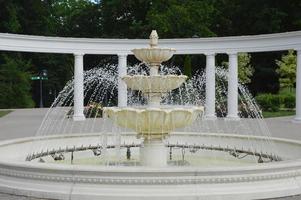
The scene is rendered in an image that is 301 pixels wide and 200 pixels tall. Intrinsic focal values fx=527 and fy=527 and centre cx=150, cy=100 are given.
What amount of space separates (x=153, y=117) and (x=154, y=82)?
1240 millimetres

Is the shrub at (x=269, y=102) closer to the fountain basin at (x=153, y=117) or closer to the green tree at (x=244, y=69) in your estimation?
the green tree at (x=244, y=69)

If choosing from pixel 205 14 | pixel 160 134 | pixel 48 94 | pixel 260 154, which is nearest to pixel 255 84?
pixel 205 14

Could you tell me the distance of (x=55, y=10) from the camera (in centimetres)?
8306

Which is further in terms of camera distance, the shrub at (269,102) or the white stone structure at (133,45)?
the shrub at (269,102)

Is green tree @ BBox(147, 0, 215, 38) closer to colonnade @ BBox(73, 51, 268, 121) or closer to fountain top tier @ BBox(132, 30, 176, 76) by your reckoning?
colonnade @ BBox(73, 51, 268, 121)

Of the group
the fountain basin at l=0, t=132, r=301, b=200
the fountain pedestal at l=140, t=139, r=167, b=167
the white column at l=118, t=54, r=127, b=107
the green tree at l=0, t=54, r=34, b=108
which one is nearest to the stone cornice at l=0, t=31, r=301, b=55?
the white column at l=118, t=54, r=127, b=107

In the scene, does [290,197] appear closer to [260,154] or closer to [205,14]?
[260,154]

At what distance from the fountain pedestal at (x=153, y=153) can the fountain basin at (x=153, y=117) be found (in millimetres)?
466

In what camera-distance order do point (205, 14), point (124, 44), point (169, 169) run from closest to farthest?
1. point (169, 169)
2. point (124, 44)
3. point (205, 14)

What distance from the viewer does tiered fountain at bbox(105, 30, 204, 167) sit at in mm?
14781

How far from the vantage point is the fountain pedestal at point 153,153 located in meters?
15.8

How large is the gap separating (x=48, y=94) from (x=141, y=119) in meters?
60.5

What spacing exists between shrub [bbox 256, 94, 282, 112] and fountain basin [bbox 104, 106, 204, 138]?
124 feet

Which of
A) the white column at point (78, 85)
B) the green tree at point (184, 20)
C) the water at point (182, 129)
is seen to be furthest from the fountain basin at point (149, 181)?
the green tree at point (184, 20)
